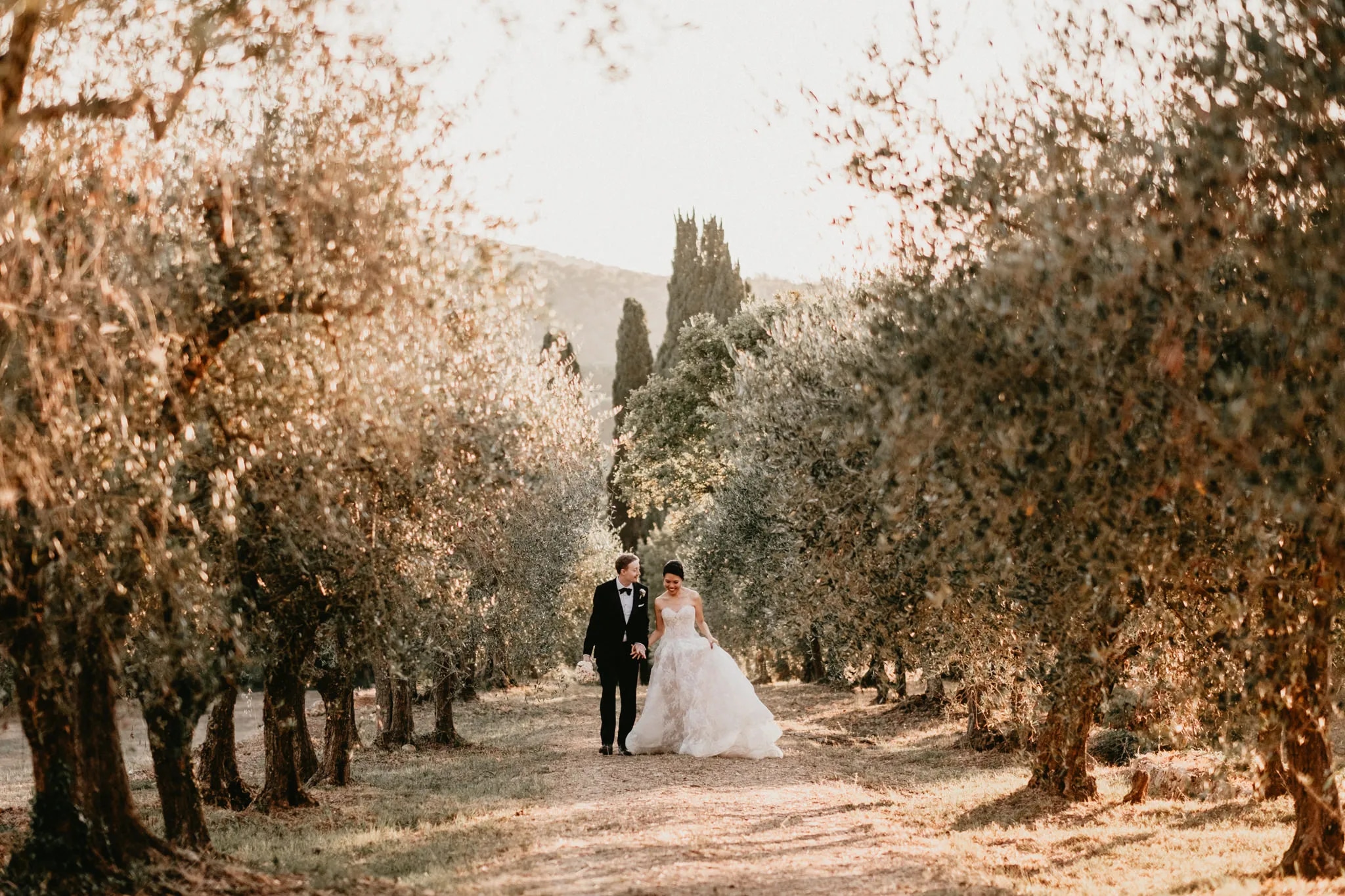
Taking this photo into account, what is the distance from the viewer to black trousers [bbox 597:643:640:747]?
16844 mm

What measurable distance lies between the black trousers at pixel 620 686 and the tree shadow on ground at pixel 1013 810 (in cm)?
488

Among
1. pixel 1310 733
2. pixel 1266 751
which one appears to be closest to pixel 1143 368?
pixel 1266 751

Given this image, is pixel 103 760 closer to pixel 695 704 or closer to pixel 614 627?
pixel 614 627

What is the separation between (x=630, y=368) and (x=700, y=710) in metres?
52.9

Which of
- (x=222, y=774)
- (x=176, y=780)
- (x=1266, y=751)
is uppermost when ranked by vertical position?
(x=1266, y=751)

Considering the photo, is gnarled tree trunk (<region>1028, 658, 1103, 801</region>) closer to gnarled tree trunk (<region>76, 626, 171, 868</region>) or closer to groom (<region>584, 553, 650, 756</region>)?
groom (<region>584, 553, 650, 756</region>)

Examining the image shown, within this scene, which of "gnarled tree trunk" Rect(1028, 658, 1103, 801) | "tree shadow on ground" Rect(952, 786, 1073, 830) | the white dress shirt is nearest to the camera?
"tree shadow on ground" Rect(952, 786, 1073, 830)

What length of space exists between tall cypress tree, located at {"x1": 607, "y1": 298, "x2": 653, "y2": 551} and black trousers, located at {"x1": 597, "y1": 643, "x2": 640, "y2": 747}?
46340mm

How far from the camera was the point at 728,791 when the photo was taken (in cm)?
1370

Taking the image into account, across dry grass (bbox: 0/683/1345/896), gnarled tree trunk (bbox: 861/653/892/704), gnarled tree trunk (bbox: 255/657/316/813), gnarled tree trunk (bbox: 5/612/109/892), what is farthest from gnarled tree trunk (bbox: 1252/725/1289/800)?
gnarled tree trunk (bbox: 861/653/892/704)

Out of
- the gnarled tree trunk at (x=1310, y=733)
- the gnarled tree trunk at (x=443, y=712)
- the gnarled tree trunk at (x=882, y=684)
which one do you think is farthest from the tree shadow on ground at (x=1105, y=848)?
the gnarled tree trunk at (x=882, y=684)

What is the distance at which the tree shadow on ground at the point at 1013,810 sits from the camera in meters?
13.4

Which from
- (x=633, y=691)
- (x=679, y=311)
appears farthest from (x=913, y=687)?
(x=679, y=311)

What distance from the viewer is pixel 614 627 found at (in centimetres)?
1697
